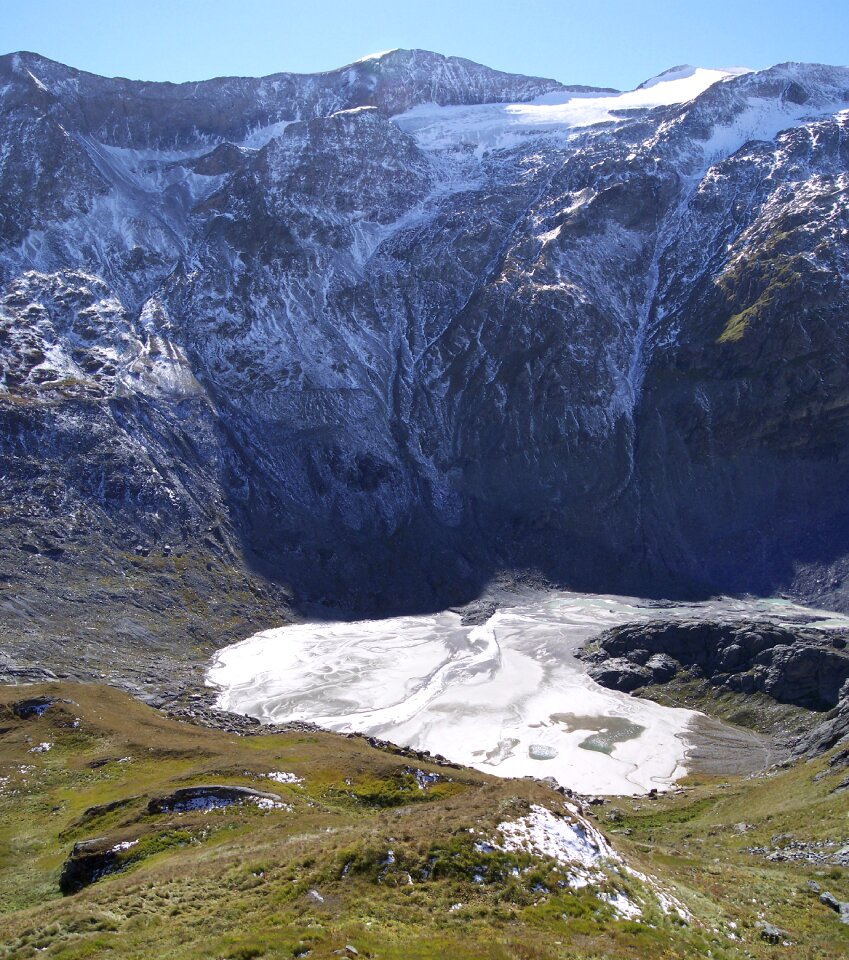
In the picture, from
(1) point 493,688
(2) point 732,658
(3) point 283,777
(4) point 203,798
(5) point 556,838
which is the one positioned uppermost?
(5) point 556,838

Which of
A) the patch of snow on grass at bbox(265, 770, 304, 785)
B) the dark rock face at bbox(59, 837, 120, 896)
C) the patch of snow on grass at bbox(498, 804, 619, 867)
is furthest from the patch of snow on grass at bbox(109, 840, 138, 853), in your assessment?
the patch of snow on grass at bbox(498, 804, 619, 867)

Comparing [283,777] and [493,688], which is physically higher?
[283,777]

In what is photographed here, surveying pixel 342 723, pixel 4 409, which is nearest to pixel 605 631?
pixel 342 723

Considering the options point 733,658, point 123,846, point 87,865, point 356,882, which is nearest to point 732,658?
point 733,658

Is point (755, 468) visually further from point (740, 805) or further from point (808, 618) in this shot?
point (740, 805)

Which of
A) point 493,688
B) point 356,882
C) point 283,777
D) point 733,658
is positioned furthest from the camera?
point 493,688

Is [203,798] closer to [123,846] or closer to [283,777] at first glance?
[123,846]

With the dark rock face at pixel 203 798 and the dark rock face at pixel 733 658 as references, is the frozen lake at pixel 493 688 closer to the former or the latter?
the dark rock face at pixel 733 658
